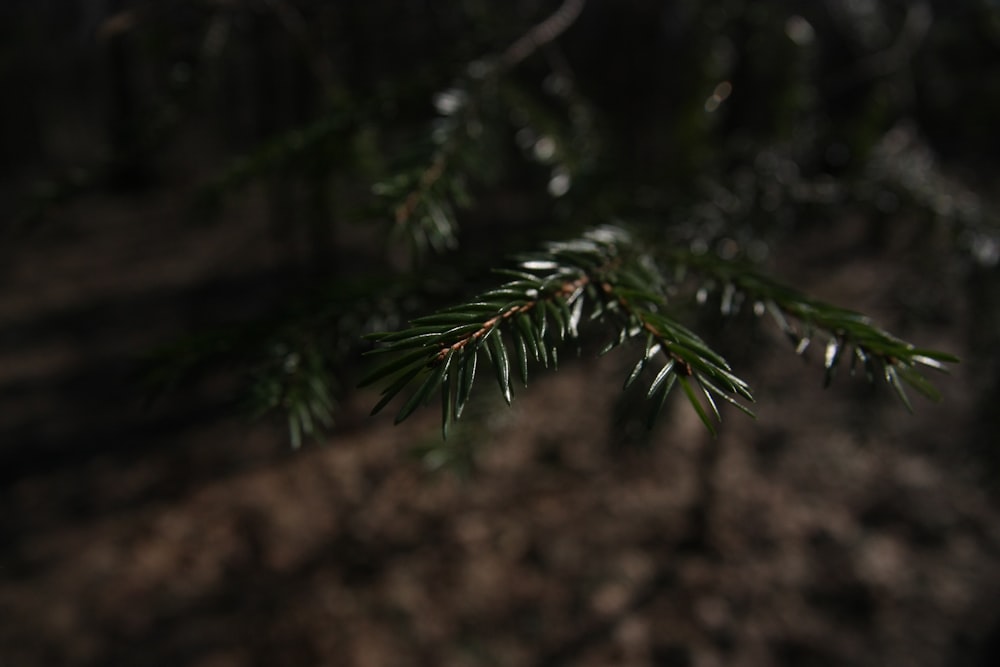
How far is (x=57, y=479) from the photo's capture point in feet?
10.1

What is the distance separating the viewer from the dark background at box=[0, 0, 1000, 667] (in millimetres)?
1369

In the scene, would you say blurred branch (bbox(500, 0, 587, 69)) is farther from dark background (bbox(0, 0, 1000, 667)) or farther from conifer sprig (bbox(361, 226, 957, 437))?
conifer sprig (bbox(361, 226, 957, 437))

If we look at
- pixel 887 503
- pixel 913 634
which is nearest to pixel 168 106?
pixel 913 634

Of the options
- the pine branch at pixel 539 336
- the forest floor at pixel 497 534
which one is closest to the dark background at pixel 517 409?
the forest floor at pixel 497 534

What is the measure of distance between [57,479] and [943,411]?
4395mm

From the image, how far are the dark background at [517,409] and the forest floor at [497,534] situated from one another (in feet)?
0.05

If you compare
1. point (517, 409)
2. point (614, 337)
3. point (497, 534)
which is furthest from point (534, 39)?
point (497, 534)

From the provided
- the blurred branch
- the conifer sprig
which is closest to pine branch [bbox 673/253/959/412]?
the conifer sprig

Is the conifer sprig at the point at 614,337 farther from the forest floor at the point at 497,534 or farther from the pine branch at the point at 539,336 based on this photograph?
the forest floor at the point at 497,534

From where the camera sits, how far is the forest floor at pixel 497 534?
2545 mm

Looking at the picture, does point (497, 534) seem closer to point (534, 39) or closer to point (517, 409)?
point (517, 409)

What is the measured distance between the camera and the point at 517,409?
5.83ft

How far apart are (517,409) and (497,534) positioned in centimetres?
140

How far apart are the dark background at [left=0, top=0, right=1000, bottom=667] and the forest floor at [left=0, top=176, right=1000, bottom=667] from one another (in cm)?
1
